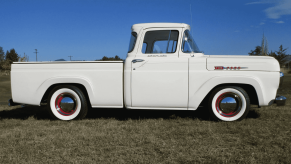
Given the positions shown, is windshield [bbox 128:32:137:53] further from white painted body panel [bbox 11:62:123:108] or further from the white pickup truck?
white painted body panel [bbox 11:62:123:108]

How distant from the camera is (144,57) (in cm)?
448

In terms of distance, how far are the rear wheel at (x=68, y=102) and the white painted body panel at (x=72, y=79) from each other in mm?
184

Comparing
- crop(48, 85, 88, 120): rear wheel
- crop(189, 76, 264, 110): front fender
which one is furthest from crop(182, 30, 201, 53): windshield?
crop(48, 85, 88, 120): rear wheel

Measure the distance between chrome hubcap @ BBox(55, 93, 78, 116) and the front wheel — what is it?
2.67 meters

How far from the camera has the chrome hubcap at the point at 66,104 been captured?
4730 millimetres

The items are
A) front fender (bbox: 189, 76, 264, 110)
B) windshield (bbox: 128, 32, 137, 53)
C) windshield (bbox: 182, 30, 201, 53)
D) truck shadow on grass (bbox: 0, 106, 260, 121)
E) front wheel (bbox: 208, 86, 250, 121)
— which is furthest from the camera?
truck shadow on grass (bbox: 0, 106, 260, 121)

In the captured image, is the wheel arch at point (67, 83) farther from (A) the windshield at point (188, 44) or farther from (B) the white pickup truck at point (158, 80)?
(A) the windshield at point (188, 44)

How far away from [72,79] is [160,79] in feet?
5.64

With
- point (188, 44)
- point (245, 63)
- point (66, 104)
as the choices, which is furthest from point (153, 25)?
point (66, 104)

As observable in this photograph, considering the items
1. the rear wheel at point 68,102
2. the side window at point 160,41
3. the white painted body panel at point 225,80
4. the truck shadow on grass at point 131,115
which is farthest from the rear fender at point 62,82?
the white painted body panel at point 225,80

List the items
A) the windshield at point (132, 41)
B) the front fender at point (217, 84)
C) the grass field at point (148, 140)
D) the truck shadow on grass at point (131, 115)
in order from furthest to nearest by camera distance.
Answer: the truck shadow on grass at point (131, 115)
the windshield at point (132, 41)
the front fender at point (217, 84)
the grass field at point (148, 140)

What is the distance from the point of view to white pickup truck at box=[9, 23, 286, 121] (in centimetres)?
430

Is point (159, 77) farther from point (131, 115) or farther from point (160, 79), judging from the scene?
point (131, 115)

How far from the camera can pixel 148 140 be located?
3498 millimetres
